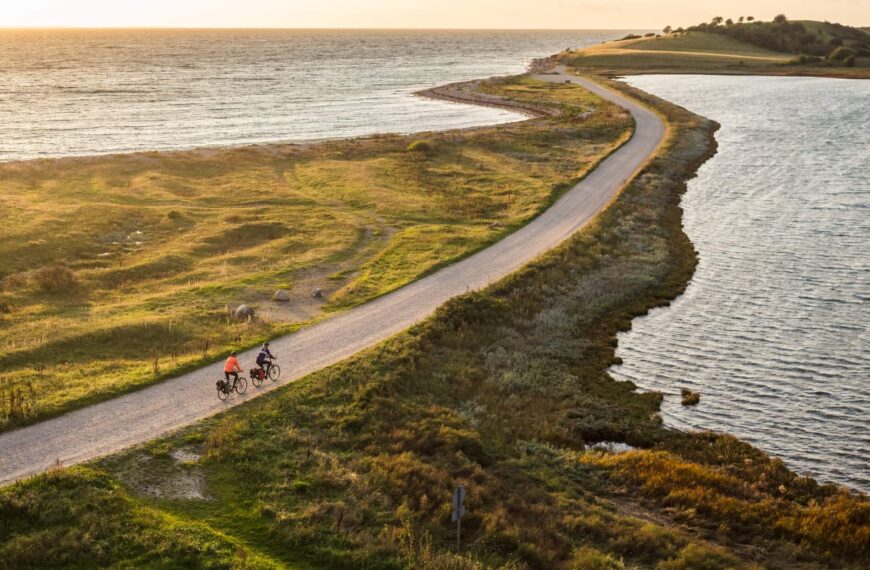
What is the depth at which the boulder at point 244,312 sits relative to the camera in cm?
3691

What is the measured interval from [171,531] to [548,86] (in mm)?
144322

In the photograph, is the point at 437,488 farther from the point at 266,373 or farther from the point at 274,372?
the point at 274,372

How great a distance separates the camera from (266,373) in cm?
2967

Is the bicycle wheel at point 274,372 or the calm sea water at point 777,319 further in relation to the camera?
the bicycle wheel at point 274,372

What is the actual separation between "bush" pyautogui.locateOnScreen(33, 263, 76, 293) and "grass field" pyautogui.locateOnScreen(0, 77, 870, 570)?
20.4 meters

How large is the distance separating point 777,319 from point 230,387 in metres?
28.1

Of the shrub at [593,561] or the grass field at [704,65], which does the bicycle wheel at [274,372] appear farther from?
the grass field at [704,65]

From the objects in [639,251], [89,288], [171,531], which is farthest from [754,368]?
[89,288]

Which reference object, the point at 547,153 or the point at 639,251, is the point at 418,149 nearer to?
the point at 547,153

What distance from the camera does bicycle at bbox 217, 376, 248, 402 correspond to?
91.8 ft

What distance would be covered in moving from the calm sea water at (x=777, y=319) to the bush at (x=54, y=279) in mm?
30867

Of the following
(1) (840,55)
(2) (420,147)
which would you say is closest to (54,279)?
(2) (420,147)

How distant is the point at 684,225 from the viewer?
58.1 metres

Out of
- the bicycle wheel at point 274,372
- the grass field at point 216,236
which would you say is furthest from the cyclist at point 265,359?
the grass field at point 216,236
